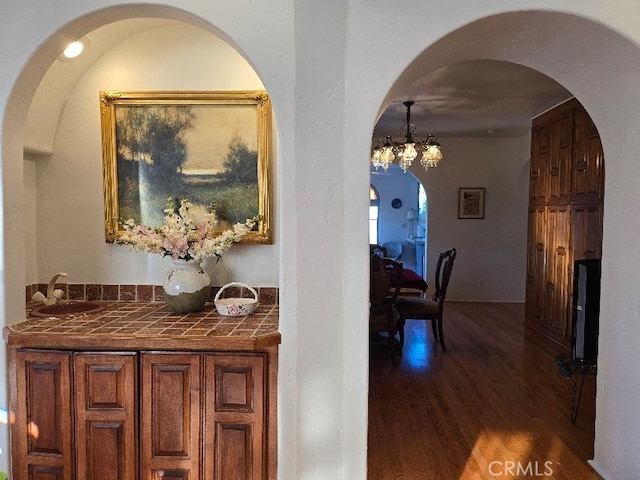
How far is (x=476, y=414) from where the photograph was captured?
337cm

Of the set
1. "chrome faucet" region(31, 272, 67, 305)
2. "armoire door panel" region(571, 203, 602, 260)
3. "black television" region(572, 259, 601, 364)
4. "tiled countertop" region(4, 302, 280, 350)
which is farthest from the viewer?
"armoire door panel" region(571, 203, 602, 260)

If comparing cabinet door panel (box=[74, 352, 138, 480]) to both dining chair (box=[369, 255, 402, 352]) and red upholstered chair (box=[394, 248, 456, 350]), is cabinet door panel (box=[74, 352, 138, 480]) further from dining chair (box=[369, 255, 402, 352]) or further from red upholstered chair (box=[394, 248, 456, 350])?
red upholstered chair (box=[394, 248, 456, 350])

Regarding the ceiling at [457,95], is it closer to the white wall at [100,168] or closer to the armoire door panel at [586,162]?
the white wall at [100,168]

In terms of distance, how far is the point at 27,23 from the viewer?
2.06m

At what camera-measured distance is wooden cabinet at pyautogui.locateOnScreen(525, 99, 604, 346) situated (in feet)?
14.4

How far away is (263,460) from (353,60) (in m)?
1.73

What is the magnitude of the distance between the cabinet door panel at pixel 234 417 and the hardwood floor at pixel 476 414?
816 mm

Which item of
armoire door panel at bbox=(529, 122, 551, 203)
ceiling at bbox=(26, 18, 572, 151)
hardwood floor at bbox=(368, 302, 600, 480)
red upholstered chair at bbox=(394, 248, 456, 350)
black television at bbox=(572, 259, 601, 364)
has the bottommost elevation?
hardwood floor at bbox=(368, 302, 600, 480)

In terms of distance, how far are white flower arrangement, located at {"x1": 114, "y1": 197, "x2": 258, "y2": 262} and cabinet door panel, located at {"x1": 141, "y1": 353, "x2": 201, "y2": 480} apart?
0.56m

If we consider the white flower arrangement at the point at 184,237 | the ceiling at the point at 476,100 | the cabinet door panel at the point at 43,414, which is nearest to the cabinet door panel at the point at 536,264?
the ceiling at the point at 476,100

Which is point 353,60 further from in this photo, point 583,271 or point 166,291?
point 583,271

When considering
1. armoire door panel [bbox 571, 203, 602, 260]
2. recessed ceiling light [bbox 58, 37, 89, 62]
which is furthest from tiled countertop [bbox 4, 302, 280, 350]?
armoire door panel [bbox 571, 203, 602, 260]

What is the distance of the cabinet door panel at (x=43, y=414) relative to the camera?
6.99 feet

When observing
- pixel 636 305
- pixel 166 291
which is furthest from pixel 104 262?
pixel 636 305
